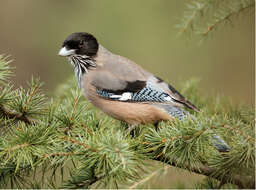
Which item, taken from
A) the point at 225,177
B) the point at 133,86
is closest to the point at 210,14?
the point at 133,86

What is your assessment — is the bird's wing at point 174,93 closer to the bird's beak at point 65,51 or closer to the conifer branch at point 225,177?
the bird's beak at point 65,51

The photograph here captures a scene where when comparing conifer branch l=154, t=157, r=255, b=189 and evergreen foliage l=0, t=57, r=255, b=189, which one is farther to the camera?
conifer branch l=154, t=157, r=255, b=189

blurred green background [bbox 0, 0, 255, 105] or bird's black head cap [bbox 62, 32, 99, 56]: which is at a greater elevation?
blurred green background [bbox 0, 0, 255, 105]

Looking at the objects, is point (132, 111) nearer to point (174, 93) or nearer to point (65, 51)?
point (174, 93)

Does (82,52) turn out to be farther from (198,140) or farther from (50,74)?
(50,74)

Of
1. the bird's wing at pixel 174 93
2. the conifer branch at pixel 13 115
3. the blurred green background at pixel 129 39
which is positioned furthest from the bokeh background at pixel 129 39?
the conifer branch at pixel 13 115

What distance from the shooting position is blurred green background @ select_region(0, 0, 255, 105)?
6035mm

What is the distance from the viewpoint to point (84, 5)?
20.0 feet

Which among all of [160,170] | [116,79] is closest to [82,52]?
[116,79]

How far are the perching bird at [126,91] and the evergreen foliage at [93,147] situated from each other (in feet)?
2.59

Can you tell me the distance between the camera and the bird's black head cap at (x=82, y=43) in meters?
3.82

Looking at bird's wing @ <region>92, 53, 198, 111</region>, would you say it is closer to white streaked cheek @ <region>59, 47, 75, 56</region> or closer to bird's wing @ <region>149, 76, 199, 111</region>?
bird's wing @ <region>149, 76, 199, 111</region>

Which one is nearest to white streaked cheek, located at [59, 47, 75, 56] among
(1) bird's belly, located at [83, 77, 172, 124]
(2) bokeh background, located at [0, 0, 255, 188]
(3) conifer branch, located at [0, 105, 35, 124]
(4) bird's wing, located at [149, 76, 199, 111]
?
(1) bird's belly, located at [83, 77, 172, 124]

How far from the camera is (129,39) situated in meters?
6.13
